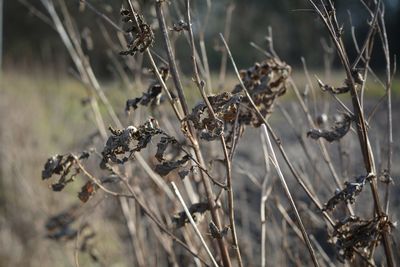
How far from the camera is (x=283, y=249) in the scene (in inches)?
86.1

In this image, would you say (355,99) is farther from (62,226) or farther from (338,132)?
(62,226)

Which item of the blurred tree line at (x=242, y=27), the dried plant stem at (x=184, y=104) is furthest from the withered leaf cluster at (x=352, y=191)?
the blurred tree line at (x=242, y=27)

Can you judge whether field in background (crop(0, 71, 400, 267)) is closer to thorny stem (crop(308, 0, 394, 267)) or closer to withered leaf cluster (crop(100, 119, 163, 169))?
thorny stem (crop(308, 0, 394, 267))

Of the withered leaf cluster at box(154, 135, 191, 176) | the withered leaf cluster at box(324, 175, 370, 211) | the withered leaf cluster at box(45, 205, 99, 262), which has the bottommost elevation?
the withered leaf cluster at box(324, 175, 370, 211)

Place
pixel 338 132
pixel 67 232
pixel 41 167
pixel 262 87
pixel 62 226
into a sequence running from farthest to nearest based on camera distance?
pixel 41 167
pixel 62 226
pixel 67 232
pixel 262 87
pixel 338 132

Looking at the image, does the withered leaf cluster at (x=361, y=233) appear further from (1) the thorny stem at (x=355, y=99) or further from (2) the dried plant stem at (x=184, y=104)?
(2) the dried plant stem at (x=184, y=104)

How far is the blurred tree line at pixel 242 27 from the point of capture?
2766mm

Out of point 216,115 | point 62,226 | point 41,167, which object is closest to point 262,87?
point 216,115

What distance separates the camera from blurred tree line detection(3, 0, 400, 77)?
9.07ft

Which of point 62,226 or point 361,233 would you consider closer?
point 361,233

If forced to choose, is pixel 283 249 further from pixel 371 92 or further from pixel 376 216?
pixel 371 92

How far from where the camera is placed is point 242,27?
611 centimetres

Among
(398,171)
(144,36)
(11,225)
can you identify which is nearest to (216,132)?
(144,36)

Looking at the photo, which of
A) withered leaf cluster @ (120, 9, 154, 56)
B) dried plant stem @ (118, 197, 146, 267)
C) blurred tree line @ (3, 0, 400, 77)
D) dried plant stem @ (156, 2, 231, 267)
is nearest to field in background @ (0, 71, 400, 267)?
blurred tree line @ (3, 0, 400, 77)
